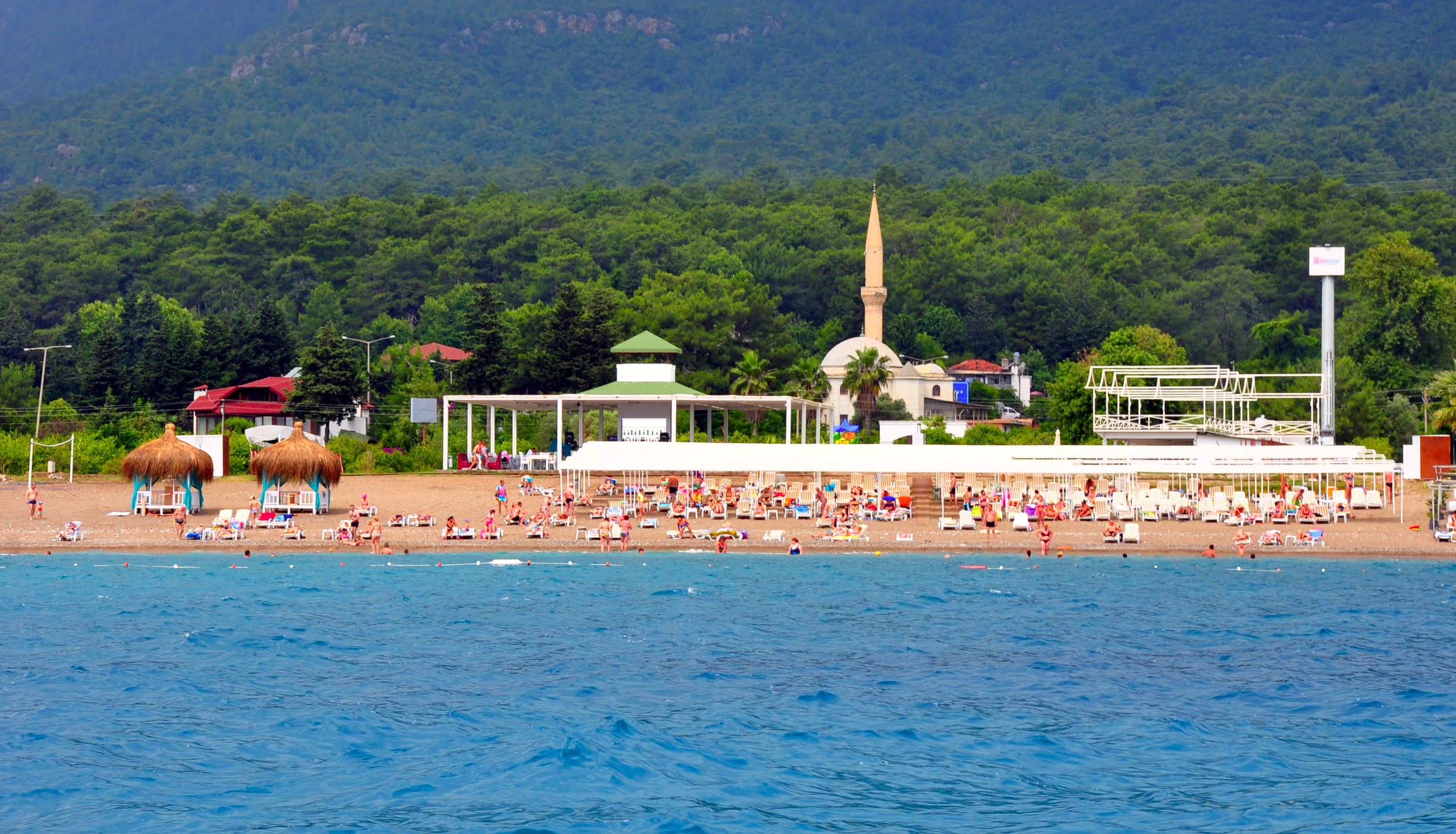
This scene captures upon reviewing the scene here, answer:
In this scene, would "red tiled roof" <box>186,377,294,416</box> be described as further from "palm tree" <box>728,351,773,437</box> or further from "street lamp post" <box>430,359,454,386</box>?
"palm tree" <box>728,351,773,437</box>

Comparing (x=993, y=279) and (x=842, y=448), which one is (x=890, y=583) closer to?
(x=842, y=448)

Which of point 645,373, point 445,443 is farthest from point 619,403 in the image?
point 445,443

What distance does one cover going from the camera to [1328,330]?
166ft

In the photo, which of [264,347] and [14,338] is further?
[14,338]

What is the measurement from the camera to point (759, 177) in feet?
561

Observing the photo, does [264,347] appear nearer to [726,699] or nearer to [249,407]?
[249,407]

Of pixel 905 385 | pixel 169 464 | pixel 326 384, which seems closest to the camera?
pixel 169 464

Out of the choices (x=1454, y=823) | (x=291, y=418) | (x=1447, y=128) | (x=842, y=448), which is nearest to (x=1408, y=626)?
(x=1454, y=823)

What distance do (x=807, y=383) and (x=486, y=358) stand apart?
12.1 metres

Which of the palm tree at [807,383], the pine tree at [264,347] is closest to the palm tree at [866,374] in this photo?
the palm tree at [807,383]

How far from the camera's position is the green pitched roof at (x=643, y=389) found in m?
46.8

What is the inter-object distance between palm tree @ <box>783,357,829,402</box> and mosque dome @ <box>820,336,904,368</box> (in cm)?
1030

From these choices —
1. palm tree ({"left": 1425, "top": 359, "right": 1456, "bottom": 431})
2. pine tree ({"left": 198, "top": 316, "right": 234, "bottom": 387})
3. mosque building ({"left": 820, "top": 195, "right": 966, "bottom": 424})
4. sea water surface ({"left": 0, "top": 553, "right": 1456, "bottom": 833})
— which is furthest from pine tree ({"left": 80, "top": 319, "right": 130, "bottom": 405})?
palm tree ({"left": 1425, "top": 359, "right": 1456, "bottom": 431})

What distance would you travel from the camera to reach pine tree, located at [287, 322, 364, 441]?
52.9m
